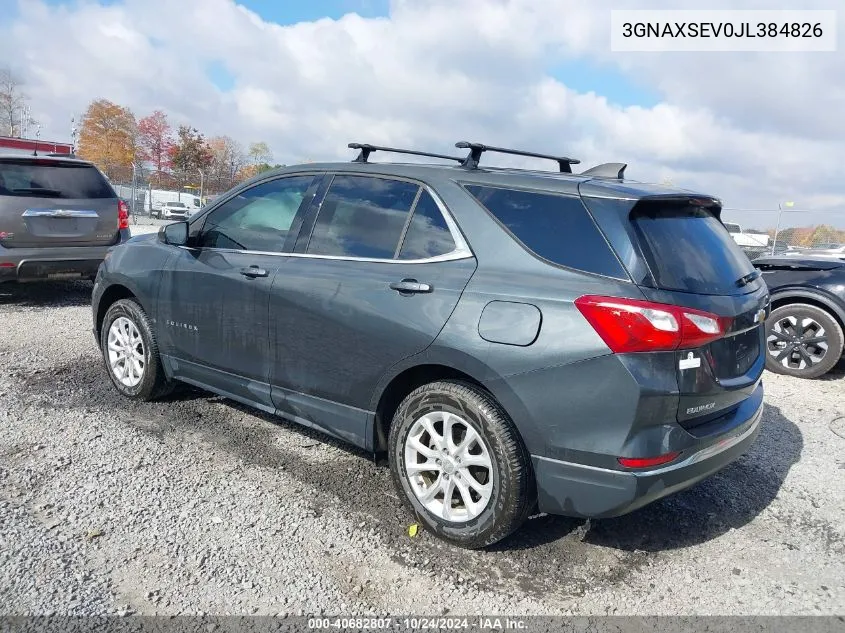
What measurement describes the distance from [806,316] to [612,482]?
15.5 ft

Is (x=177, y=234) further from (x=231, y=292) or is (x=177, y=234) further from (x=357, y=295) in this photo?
(x=357, y=295)

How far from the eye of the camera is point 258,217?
4.03 meters

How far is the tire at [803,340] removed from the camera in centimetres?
614

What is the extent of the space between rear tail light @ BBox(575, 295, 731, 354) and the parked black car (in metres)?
4.38

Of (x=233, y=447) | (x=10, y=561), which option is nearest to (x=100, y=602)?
(x=10, y=561)

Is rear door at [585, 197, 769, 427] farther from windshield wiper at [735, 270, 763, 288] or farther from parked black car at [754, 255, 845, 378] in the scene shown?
parked black car at [754, 255, 845, 378]

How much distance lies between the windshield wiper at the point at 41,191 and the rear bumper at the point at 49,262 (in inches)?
24.0

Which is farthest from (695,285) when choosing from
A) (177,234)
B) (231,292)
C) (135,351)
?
(135,351)

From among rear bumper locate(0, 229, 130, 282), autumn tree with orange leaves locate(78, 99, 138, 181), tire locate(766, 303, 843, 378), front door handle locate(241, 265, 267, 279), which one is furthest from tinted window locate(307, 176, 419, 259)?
autumn tree with orange leaves locate(78, 99, 138, 181)

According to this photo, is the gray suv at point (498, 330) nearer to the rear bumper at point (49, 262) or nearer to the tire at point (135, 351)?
the tire at point (135, 351)

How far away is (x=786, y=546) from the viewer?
3209 millimetres

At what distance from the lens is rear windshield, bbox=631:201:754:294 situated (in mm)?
2727

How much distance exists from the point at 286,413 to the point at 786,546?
269 centimetres

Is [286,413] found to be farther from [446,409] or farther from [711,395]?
[711,395]
